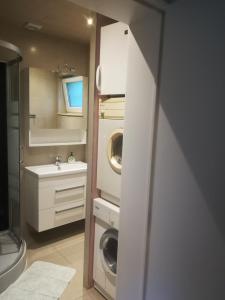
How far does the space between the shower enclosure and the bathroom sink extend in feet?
0.75

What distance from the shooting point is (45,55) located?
2859 mm

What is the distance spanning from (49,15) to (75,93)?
3.38ft

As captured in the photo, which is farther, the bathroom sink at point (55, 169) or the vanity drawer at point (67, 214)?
the vanity drawer at point (67, 214)

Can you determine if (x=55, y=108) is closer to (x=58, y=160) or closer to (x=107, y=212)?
(x=58, y=160)

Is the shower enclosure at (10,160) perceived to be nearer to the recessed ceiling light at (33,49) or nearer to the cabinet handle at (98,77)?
the recessed ceiling light at (33,49)

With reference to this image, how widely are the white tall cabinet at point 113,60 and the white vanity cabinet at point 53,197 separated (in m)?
1.33

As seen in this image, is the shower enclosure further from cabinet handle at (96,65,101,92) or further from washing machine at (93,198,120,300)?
cabinet handle at (96,65,101,92)

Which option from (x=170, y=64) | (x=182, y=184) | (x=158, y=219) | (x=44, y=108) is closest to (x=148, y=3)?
(x=170, y=64)

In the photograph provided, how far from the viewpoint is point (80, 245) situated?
280 centimetres

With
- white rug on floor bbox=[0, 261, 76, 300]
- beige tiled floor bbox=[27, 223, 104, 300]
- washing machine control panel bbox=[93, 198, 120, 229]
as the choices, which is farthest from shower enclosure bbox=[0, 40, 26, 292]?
washing machine control panel bbox=[93, 198, 120, 229]

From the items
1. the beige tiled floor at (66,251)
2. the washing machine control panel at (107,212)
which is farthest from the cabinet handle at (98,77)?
the beige tiled floor at (66,251)

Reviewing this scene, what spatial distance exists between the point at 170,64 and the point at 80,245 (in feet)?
8.23

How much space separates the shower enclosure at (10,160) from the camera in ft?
7.82

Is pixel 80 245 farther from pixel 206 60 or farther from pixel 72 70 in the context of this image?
pixel 206 60
